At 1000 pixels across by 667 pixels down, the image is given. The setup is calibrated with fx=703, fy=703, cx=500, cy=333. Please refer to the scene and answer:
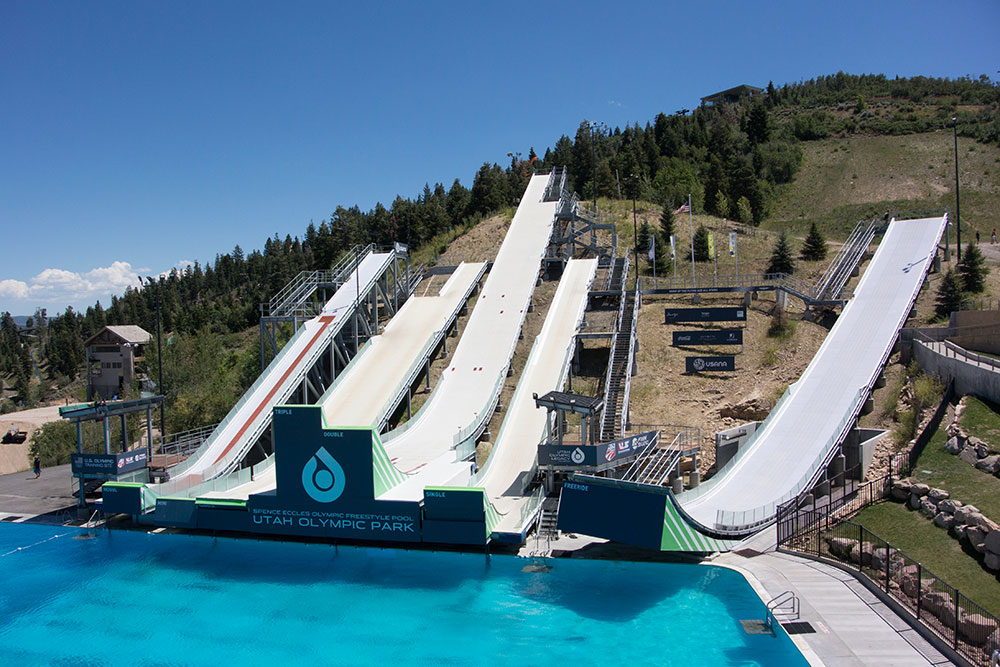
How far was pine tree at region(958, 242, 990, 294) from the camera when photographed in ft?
106

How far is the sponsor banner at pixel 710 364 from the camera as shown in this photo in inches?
1227

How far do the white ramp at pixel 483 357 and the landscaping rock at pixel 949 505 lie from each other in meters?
14.2

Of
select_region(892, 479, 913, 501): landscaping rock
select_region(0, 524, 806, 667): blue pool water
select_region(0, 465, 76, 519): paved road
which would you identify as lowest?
select_region(0, 524, 806, 667): blue pool water

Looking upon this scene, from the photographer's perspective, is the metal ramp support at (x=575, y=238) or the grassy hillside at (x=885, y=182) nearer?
the metal ramp support at (x=575, y=238)

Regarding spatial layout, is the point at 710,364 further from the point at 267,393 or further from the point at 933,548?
the point at 267,393

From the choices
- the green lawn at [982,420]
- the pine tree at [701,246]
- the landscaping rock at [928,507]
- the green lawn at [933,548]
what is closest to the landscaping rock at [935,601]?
the green lawn at [933,548]

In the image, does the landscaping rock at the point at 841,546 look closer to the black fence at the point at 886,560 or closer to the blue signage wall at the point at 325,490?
the black fence at the point at 886,560

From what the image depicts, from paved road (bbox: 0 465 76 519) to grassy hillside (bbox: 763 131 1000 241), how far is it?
183 ft

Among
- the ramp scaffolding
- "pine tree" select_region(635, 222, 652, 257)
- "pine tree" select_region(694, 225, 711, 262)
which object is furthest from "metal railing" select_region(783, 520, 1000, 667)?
"pine tree" select_region(635, 222, 652, 257)

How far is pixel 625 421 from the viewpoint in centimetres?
2755

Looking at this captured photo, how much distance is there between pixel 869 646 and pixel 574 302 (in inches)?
1007

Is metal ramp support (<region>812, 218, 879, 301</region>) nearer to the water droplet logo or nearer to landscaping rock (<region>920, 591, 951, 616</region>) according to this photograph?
landscaping rock (<region>920, 591, 951, 616</region>)

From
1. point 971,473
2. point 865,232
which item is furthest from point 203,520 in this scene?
point 865,232

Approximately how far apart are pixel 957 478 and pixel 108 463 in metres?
27.5
